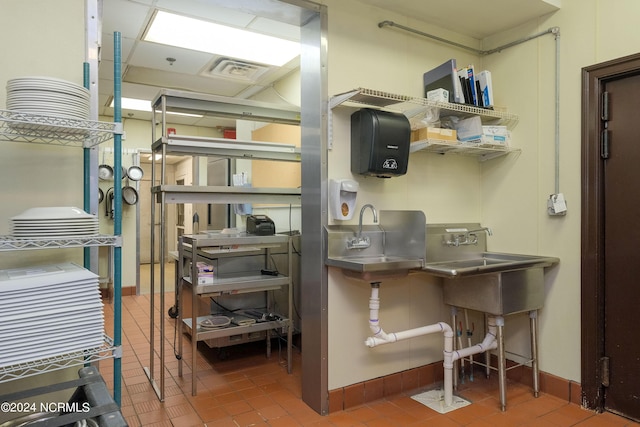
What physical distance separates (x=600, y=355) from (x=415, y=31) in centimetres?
226

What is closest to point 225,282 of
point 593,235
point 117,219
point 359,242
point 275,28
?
point 359,242

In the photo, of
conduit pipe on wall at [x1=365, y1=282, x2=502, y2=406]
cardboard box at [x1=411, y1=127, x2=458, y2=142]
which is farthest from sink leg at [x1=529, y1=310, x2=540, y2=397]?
cardboard box at [x1=411, y1=127, x2=458, y2=142]

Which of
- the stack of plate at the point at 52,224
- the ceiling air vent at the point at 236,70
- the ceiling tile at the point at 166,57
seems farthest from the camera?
the ceiling air vent at the point at 236,70

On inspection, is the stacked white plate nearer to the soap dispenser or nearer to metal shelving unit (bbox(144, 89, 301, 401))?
metal shelving unit (bbox(144, 89, 301, 401))

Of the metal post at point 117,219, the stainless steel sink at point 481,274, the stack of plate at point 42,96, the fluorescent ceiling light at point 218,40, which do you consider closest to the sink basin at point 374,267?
the stainless steel sink at point 481,274

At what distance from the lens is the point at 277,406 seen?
8.33 feet

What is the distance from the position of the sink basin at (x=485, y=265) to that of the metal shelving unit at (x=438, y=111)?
27.9 inches

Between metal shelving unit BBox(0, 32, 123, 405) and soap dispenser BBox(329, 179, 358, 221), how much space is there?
3.72ft

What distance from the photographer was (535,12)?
2.62 meters

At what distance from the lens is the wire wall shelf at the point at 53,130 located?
4.63 feet

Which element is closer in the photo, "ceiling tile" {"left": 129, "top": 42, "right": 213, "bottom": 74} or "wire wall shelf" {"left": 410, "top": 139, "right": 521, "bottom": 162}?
"wire wall shelf" {"left": 410, "top": 139, "right": 521, "bottom": 162}

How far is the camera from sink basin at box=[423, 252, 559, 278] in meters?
2.22

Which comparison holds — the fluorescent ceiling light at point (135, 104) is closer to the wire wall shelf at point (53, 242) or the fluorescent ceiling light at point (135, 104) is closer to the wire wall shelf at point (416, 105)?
the wire wall shelf at point (416, 105)

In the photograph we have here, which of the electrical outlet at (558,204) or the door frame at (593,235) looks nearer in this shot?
the door frame at (593,235)
